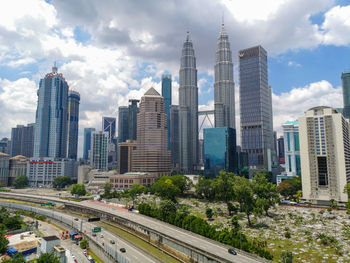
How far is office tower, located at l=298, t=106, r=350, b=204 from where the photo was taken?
413 ft

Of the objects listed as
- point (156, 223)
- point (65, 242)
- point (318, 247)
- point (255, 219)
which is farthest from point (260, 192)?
point (65, 242)

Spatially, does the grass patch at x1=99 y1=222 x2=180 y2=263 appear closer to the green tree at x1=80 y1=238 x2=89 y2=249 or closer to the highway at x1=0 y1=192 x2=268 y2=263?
the highway at x1=0 y1=192 x2=268 y2=263

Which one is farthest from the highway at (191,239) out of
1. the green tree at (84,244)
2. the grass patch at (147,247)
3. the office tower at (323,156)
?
the office tower at (323,156)

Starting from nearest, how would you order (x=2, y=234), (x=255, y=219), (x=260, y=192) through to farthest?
(x=2, y=234) < (x=255, y=219) < (x=260, y=192)

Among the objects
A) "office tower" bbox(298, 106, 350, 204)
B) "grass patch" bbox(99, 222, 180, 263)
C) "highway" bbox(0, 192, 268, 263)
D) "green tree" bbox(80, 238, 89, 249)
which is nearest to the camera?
"highway" bbox(0, 192, 268, 263)

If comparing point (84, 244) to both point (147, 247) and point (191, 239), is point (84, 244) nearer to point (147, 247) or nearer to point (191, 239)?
point (147, 247)

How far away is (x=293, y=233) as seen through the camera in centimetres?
7662

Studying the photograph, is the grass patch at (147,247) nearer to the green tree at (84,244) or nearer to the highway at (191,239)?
the highway at (191,239)

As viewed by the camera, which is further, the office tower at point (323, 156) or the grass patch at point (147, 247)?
the office tower at point (323, 156)

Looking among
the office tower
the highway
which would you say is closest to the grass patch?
the highway

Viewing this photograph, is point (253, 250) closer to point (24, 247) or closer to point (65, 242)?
point (65, 242)

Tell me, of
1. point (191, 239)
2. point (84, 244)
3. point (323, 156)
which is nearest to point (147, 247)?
point (191, 239)

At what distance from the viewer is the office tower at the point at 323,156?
126 metres

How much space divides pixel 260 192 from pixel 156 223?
153ft
